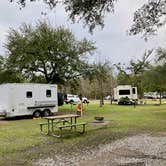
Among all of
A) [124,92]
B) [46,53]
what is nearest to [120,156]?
[46,53]

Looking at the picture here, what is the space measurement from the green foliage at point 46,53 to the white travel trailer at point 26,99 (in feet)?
13.6

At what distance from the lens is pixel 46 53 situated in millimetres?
28828

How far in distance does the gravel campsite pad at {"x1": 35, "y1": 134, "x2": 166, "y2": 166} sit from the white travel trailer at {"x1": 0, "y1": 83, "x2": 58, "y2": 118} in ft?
42.3

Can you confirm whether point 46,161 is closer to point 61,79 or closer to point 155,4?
point 155,4

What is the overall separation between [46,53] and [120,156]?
67.7 feet

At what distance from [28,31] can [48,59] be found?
3.39 metres

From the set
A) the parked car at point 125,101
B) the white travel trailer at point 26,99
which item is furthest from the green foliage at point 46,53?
the parked car at point 125,101

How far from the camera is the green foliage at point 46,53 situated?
28.6 metres

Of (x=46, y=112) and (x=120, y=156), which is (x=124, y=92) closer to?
(x=46, y=112)

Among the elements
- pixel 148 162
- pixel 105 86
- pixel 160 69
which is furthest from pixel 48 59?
pixel 105 86

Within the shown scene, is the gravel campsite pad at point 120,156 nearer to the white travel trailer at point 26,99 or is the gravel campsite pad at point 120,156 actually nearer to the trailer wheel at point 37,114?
the white travel trailer at point 26,99

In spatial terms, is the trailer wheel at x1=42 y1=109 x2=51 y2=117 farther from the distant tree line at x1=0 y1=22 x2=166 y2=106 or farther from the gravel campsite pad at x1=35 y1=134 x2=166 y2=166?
the gravel campsite pad at x1=35 y1=134 x2=166 y2=166

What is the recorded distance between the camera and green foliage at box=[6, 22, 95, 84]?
28.6 meters

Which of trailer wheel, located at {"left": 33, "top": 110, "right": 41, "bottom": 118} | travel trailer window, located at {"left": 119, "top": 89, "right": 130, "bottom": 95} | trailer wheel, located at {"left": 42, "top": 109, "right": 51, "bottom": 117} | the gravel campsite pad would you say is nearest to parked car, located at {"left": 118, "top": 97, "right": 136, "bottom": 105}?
travel trailer window, located at {"left": 119, "top": 89, "right": 130, "bottom": 95}
